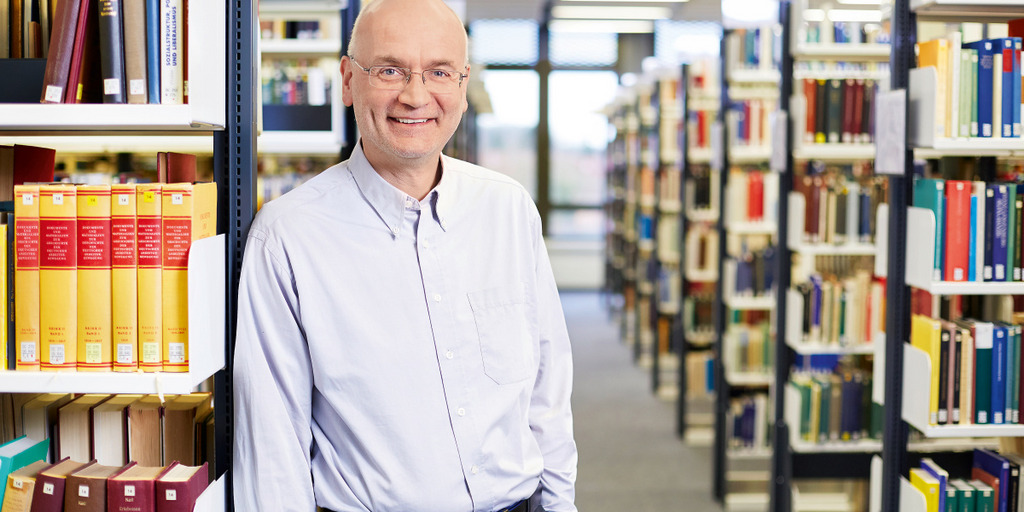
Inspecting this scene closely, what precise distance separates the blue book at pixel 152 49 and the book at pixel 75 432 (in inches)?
23.6

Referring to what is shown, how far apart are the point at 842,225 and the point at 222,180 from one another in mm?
2987

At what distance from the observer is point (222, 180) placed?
162cm

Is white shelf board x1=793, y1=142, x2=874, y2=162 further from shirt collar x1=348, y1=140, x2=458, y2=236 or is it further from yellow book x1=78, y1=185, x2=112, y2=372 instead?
yellow book x1=78, y1=185, x2=112, y2=372

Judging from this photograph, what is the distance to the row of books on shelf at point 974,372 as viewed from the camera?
238cm

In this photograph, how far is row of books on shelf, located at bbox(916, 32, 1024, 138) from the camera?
236cm

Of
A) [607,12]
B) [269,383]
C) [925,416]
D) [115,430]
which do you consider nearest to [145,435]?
[115,430]

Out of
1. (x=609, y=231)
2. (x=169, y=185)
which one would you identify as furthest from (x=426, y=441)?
(x=609, y=231)

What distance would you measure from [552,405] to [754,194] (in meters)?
3.28

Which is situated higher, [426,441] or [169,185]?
[169,185]

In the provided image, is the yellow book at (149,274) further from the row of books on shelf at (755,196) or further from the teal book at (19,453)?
the row of books on shelf at (755,196)

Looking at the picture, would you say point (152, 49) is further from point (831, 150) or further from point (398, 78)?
point (831, 150)

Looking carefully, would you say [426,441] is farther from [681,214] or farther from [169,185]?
[681,214]

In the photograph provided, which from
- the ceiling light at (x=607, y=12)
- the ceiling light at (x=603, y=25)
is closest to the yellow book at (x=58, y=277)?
the ceiling light at (x=607, y=12)

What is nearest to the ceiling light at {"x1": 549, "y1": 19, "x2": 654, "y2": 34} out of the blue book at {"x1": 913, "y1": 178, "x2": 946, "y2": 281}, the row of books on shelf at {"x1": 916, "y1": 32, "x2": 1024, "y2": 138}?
the row of books on shelf at {"x1": 916, "y1": 32, "x2": 1024, "y2": 138}
